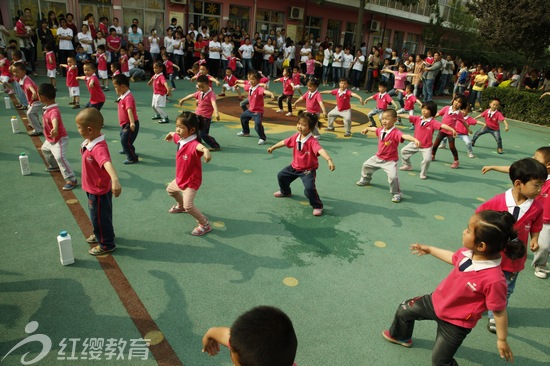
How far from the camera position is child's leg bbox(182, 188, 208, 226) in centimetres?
439

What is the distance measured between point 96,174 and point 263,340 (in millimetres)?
2970

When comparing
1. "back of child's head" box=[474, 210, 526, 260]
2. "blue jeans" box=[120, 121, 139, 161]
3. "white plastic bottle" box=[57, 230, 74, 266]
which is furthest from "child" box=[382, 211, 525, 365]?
"blue jeans" box=[120, 121, 139, 161]

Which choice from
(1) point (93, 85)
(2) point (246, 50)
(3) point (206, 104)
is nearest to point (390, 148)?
(3) point (206, 104)

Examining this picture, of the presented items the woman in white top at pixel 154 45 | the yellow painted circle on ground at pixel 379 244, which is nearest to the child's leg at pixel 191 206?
the yellow painted circle on ground at pixel 379 244

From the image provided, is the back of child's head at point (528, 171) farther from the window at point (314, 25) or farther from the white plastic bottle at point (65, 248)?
the window at point (314, 25)

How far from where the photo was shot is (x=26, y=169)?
5.77 m

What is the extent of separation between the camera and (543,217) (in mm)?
4031

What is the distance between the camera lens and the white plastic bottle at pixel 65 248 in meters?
3.63

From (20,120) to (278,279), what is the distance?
7.70 m

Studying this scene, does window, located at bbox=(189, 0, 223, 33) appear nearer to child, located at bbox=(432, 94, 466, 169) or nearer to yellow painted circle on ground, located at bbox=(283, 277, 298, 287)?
child, located at bbox=(432, 94, 466, 169)

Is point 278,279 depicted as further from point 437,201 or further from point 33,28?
point 33,28

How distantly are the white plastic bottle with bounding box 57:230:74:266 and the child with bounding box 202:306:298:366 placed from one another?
2.73m

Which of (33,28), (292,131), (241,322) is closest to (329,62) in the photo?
(292,131)

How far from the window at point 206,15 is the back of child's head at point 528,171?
1747cm
